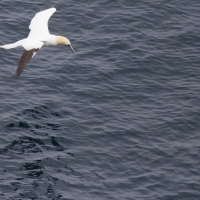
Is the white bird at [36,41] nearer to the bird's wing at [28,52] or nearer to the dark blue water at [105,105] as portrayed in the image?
the bird's wing at [28,52]

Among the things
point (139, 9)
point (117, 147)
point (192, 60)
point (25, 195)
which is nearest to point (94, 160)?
point (117, 147)

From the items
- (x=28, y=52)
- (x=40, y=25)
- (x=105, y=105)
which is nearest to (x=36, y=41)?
(x=28, y=52)

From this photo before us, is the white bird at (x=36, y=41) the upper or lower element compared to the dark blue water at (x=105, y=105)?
upper

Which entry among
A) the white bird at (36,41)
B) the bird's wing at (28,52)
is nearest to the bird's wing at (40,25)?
the white bird at (36,41)

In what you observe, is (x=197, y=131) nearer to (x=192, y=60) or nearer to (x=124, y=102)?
(x=124, y=102)

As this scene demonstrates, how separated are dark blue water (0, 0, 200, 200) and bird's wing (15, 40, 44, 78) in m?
3.22

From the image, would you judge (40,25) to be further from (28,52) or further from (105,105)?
(105,105)

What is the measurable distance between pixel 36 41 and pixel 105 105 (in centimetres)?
459

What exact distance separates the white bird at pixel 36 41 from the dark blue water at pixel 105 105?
2462 millimetres

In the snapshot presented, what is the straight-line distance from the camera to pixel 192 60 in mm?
36344

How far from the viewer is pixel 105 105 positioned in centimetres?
3272

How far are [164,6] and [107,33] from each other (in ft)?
13.9

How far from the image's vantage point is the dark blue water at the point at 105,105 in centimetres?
2784

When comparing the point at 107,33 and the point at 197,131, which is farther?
the point at 107,33
